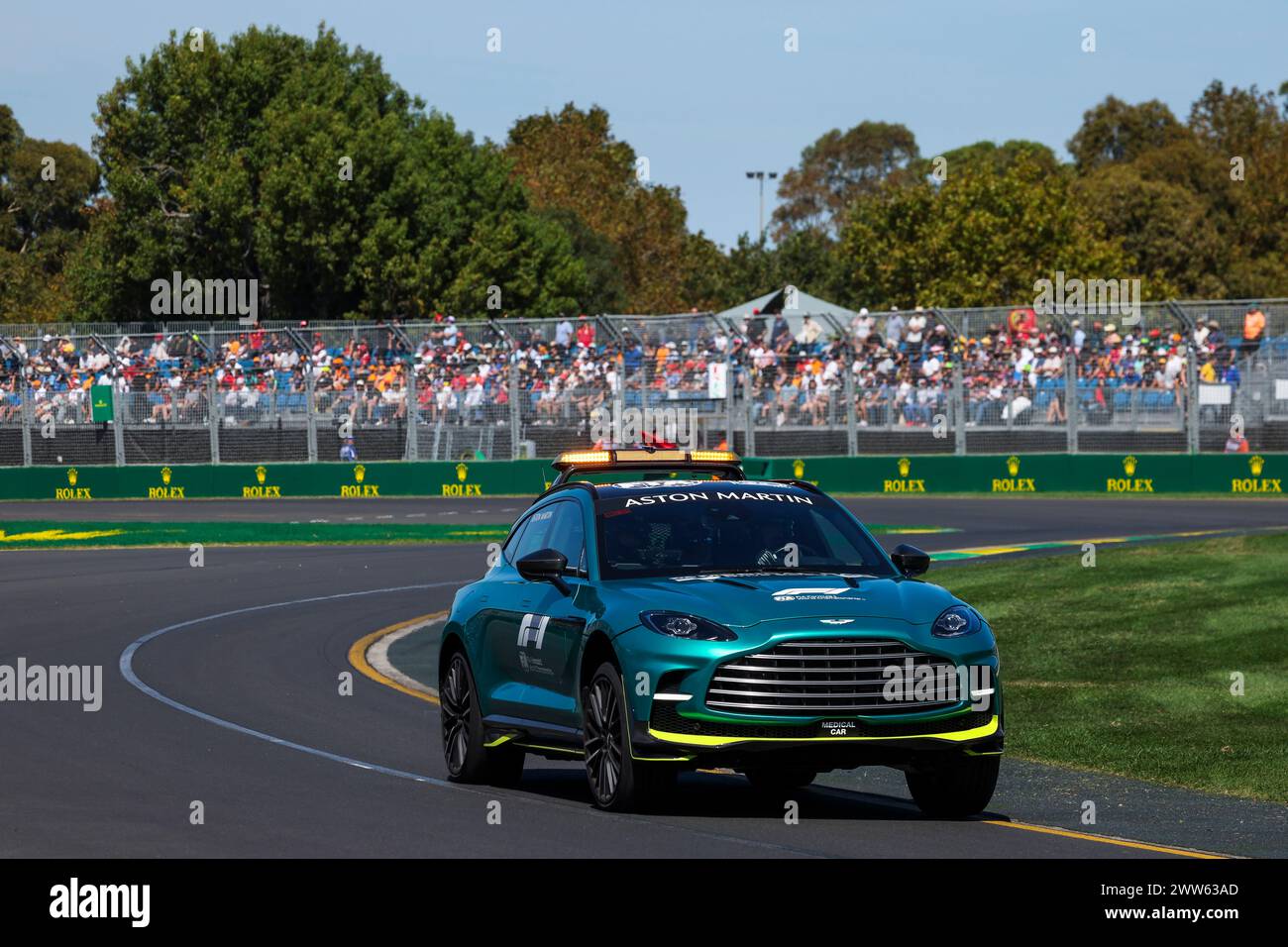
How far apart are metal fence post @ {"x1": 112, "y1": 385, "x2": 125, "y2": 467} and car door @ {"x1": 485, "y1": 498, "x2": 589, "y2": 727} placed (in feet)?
108

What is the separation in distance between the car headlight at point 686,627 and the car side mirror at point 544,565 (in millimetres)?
921

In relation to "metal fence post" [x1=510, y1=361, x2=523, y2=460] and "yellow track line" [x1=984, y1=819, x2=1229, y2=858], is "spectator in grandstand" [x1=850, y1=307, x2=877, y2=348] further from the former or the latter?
"yellow track line" [x1=984, y1=819, x2=1229, y2=858]

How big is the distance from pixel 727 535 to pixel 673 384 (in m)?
30.4

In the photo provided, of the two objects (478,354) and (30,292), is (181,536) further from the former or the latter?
(30,292)

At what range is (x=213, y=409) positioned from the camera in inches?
1705

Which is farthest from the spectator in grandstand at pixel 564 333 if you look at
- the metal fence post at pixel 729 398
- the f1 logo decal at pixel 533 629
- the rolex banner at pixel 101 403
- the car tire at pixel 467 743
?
the f1 logo decal at pixel 533 629

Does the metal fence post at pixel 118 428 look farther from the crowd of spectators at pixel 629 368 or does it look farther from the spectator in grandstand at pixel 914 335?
the spectator in grandstand at pixel 914 335

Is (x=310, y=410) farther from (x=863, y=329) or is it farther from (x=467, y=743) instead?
(x=467, y=743)

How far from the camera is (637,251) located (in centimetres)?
10906

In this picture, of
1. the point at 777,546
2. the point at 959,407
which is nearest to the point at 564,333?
the point at 959,407

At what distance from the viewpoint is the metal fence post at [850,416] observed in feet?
133

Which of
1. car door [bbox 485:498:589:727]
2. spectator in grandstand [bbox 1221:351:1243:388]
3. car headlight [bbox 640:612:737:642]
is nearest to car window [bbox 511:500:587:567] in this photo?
car door [bbox 485:498:589:727]

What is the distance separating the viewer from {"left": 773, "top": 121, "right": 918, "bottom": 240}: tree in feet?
527
